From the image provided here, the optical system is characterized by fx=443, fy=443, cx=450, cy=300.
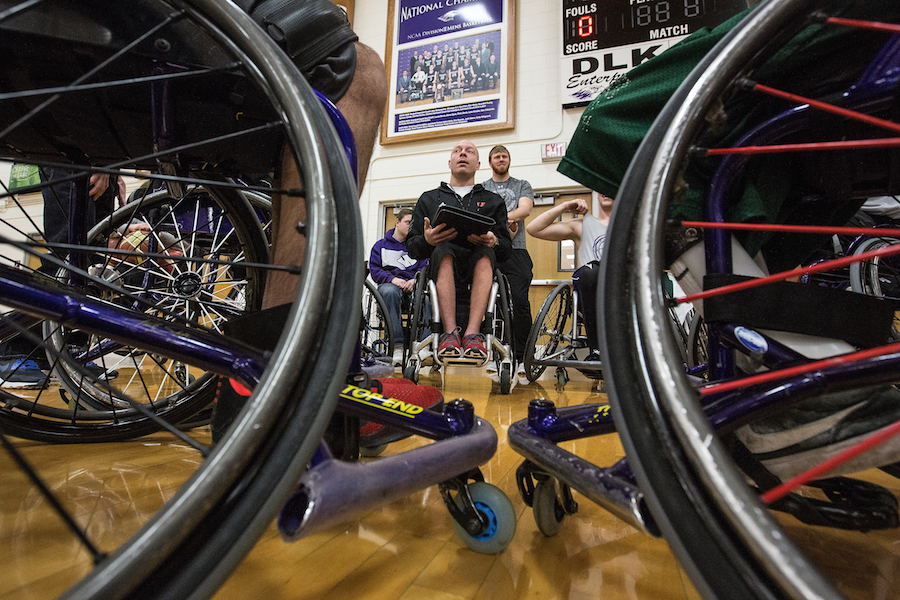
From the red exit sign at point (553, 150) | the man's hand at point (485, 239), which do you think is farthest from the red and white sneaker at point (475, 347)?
the red exit sign at point (553, 150)

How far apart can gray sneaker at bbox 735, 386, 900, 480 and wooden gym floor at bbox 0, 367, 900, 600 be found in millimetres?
140

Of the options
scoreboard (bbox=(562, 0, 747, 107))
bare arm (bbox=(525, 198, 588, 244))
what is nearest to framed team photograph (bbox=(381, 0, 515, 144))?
scoreboard (bbox=(562, 0, 747, 107))

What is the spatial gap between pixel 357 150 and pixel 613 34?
3.48 meters

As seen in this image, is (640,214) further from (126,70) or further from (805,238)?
(126,70)

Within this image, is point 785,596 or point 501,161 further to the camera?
point 501,161

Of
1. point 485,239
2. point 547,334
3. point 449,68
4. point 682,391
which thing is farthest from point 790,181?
point 449,68

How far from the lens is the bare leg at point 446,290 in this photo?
1932mm

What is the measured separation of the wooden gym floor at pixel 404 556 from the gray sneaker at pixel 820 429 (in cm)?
14

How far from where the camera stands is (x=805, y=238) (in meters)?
0.51

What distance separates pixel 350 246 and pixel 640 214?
0.66ft

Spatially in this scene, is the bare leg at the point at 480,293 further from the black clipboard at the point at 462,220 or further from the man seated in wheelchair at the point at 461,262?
the black clipboard at the point at 462,220

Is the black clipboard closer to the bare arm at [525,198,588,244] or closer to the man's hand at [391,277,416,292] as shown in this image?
the bare arm at [525,198,588,244]

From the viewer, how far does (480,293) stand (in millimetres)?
1934

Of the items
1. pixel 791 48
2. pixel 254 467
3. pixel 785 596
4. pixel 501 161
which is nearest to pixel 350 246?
pixel 254 467
